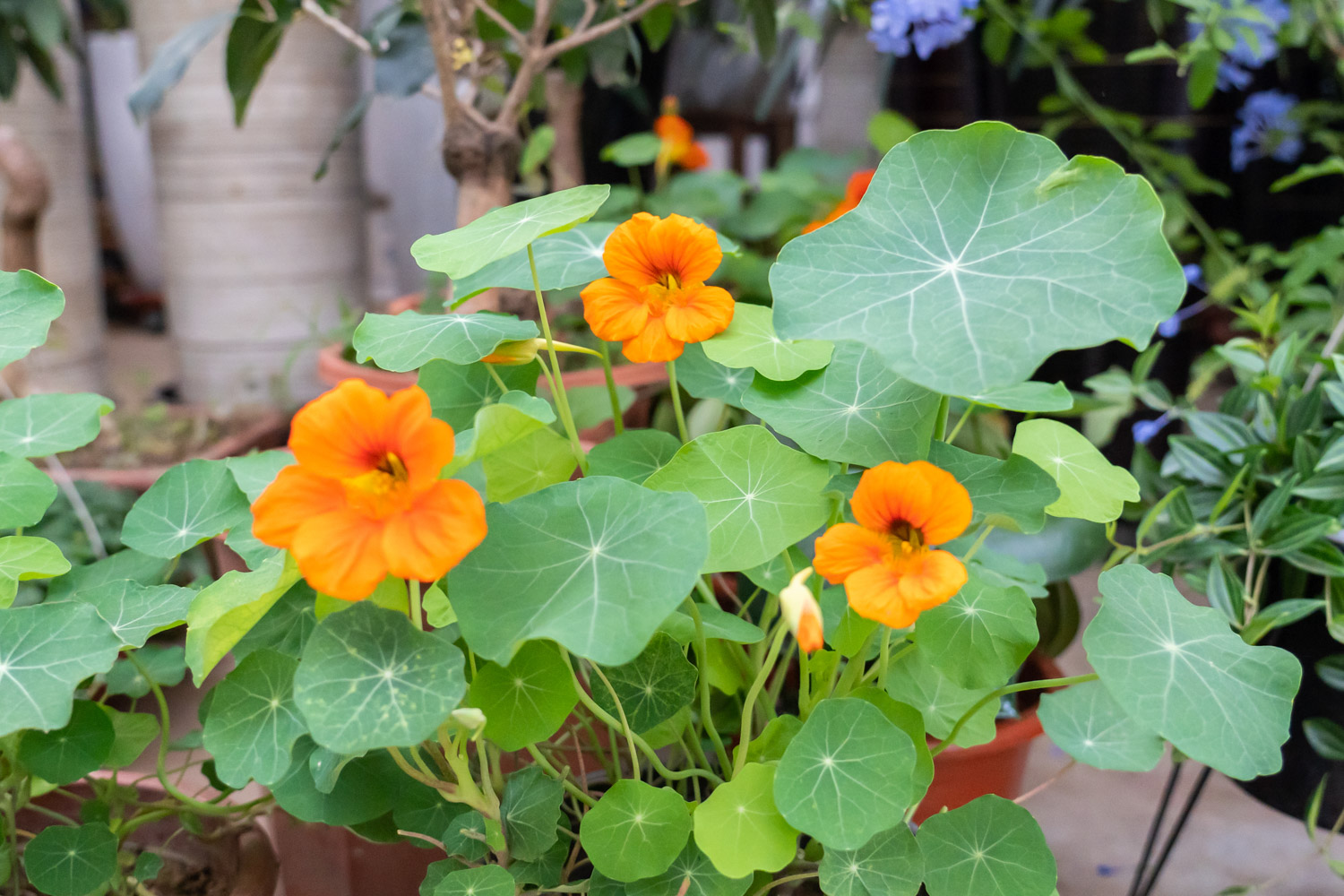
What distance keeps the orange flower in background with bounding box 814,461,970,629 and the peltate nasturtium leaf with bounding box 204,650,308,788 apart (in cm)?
28

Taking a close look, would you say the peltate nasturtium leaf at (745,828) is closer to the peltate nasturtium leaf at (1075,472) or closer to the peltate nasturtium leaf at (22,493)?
the peltate nasturtium leaf at (1075,472)

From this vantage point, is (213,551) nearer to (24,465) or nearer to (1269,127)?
(24,465)

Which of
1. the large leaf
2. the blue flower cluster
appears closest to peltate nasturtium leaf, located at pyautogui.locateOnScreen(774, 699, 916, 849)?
the large leaf

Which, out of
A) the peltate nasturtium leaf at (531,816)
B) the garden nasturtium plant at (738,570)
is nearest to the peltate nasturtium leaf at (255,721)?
the garden nasturtium plant at (738,570)

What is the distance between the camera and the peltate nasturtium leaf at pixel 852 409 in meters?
0.47

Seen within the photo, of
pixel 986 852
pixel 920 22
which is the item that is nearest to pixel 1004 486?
pixel 986 852

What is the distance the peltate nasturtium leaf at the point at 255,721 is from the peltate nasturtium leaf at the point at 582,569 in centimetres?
13

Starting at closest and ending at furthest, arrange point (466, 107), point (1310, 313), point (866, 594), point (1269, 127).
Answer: point (866, 594) → point (466, 107) → point (1310, 313) → point (1269, 127)

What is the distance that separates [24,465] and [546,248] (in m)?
0.35

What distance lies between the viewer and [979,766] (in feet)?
2.37

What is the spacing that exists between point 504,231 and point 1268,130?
3.67 ft

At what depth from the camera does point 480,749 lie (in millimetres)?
459

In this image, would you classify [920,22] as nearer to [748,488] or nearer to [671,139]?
[671,139]

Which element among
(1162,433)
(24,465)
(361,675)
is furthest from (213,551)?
(1162,433)
